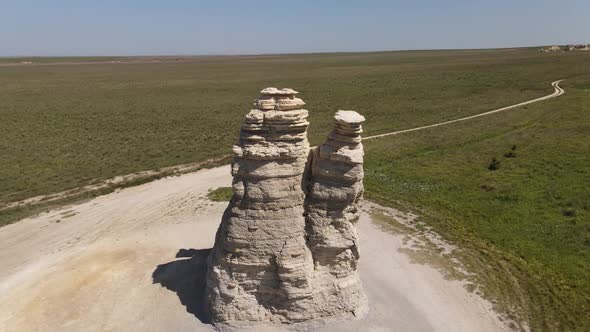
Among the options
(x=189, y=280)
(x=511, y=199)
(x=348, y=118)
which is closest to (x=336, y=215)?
(x=348, y=118)

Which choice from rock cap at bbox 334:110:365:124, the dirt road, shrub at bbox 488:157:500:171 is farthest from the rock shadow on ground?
shrub at bbox 488:157:500:171

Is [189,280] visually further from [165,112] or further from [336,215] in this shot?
[165,112]

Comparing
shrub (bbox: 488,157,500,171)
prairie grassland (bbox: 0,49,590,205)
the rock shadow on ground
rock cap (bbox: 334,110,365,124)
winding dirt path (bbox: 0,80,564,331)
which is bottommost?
winding dirt path (bbox: 0,80,564,331)

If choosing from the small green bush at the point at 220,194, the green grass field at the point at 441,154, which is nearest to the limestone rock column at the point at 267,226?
the green grass field at the point at 441,154

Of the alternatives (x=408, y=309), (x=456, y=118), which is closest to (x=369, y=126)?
(x=456, y=118)

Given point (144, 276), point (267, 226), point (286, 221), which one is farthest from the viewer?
point (144, 276)

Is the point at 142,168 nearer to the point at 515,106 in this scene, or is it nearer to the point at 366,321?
the point at 366,321

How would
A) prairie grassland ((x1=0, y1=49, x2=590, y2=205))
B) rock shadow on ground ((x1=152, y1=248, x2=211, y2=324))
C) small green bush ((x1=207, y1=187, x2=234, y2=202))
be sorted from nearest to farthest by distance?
rock shadow on ground ((x1=152, y1=248, x2=211, y2=324)) → small green bush ((x1=207, y1=187, x2=234, y2=202)) → prairie grassland ((x1=0, y1=49, x2=590, y2=205))

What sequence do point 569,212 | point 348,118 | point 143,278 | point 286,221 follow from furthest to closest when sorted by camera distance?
point 569,212 → point 143,278 → point 286,221 → point 348,118

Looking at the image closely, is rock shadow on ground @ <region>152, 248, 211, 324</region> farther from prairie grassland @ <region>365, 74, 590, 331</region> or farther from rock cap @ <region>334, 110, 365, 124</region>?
prairie grassland @ <region>365, 74, 590, 331</region>
